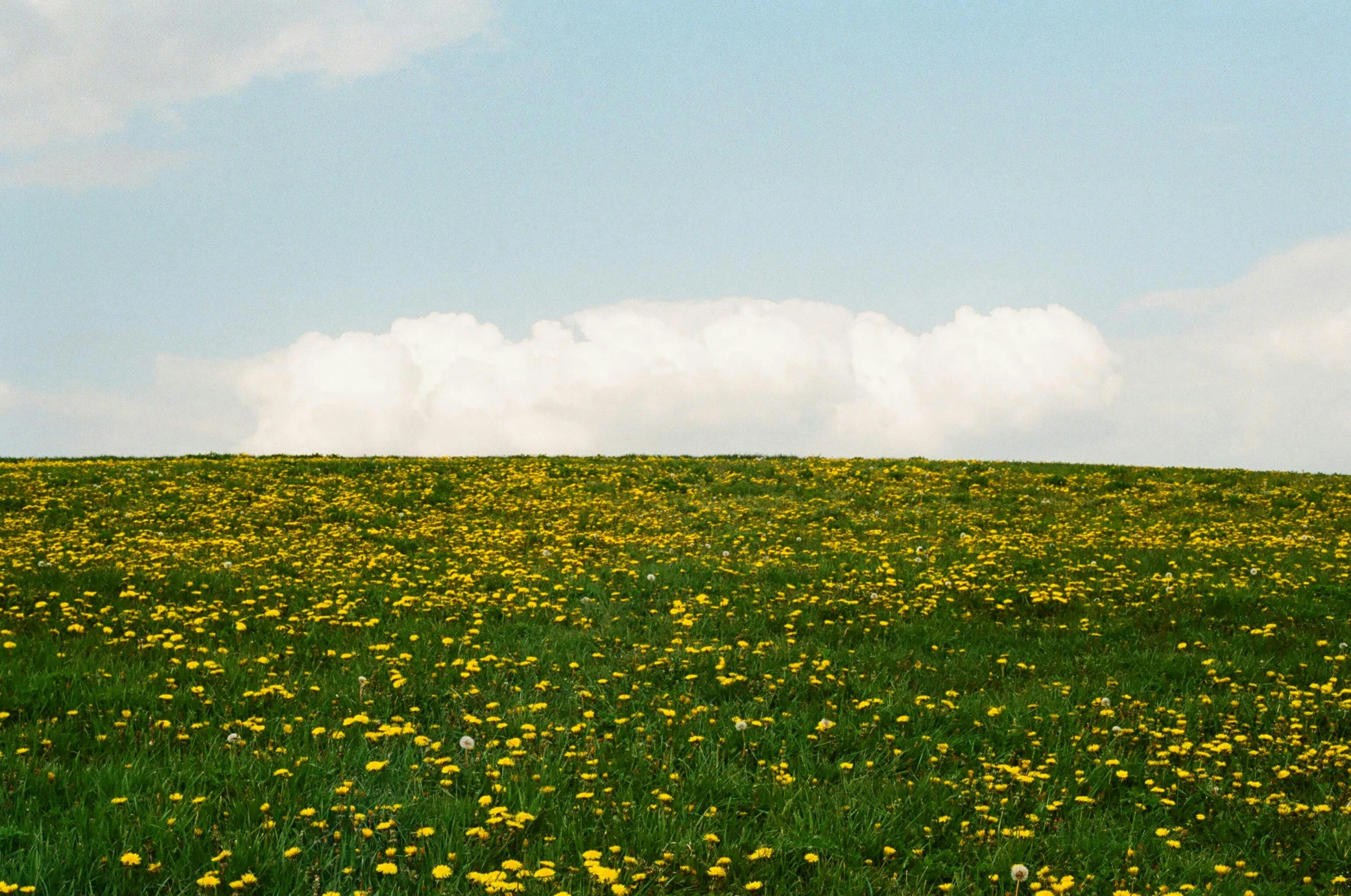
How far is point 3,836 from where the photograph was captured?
187 inches

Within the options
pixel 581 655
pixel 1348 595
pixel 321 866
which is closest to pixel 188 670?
pixel 581 655

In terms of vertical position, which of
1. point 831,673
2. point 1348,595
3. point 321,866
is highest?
point 1348,595

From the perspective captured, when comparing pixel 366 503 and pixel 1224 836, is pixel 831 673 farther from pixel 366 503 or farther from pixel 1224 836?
pixel 366 503

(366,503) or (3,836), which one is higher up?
(366,503)

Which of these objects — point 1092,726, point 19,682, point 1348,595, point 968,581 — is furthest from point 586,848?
point 1348,595

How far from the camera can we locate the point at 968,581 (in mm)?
12102

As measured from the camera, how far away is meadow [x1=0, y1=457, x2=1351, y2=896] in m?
5.00

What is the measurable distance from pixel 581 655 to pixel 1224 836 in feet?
17.1

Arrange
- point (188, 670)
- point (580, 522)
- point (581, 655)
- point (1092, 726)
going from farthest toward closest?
point (580, 522) → point (581, 655) → point (188, 670) → point (1092, 726)

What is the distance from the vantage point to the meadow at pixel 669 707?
500 cm

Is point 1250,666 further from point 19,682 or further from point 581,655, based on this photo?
point 19,682

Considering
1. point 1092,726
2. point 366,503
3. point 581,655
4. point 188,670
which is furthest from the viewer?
point 366,503

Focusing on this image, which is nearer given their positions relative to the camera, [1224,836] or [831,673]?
[1224,836]

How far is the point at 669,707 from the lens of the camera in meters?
7.44
